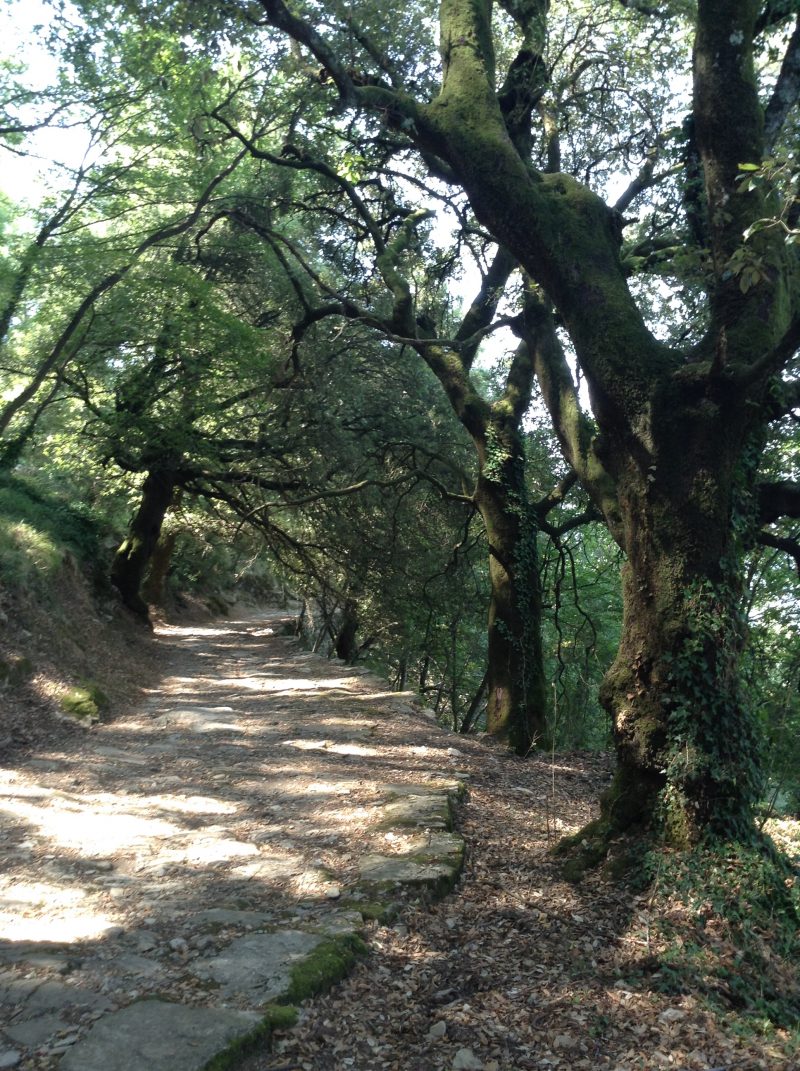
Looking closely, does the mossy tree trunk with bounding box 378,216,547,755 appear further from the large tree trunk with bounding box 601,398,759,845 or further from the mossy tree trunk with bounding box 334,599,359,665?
the mossy tree trunk with bounding box 334,599,359,665

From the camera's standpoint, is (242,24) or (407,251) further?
(407,251)

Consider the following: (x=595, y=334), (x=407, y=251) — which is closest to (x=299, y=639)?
(x=407, y=251)

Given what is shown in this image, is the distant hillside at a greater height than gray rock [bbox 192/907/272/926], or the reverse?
the distant hillside

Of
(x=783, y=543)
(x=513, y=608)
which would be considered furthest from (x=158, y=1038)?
(x=513, y=608)

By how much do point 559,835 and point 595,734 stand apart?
14.3m

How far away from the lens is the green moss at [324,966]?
3725 mm

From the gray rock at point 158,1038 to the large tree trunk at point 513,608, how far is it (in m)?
6.52

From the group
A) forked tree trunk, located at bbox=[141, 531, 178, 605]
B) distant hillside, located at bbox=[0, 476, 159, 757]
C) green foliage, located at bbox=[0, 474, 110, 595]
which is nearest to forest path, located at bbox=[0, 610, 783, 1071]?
distant hillside, located at bbox=[0, 476, 159, 757]

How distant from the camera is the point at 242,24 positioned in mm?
9219

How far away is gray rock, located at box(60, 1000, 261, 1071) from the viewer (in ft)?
9.93

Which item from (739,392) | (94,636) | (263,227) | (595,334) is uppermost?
(263,227)

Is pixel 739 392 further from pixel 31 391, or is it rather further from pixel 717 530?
pixel 31 391

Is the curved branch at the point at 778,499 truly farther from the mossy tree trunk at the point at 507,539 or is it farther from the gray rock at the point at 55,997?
the gray rock at the point at 55,997

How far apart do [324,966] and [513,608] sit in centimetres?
622
